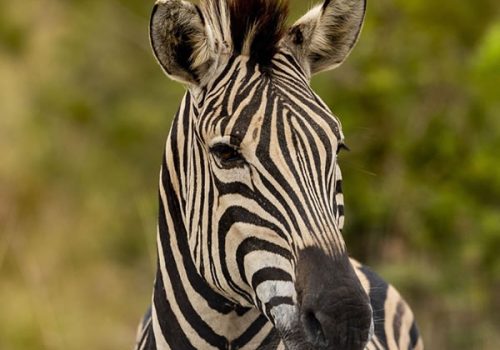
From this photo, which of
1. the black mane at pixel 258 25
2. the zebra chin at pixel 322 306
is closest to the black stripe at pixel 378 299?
the zebra chin at pixel 322 306

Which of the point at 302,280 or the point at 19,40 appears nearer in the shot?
the point at 302,280

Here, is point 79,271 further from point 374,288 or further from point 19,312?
point 374,288

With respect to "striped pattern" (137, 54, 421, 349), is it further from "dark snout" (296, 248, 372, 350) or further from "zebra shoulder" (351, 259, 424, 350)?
"zebra shoulder" (351, 259, 424, 350)

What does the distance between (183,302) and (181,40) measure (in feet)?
3.88

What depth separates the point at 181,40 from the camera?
4707mm

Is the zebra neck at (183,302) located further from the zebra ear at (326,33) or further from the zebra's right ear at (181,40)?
the zebra ear at (326,33)

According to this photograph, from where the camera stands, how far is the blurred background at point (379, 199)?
12953mm

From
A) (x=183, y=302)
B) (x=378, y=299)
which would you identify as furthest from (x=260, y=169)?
(x=378, y=299)

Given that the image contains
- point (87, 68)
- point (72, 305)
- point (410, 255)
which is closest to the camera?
point (410, 255)

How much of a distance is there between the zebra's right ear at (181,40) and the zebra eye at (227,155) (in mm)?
432

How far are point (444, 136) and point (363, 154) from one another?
3.49ft

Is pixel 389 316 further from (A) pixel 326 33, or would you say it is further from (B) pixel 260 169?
(B) pixel 260 169

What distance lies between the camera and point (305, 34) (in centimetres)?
495

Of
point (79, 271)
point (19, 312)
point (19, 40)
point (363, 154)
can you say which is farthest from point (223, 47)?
point (19, 40)
